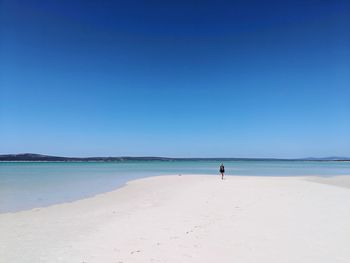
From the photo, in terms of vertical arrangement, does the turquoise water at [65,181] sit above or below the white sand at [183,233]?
below

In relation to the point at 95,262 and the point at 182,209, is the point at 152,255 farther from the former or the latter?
the point at 182,209

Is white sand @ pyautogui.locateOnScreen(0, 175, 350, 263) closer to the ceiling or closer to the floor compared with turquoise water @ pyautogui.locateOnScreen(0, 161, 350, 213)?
closer to the ceiling

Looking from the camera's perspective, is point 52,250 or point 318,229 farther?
point 318,229

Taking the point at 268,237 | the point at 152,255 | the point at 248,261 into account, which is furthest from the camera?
the point at 268,237

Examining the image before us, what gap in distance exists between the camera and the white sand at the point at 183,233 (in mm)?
5406

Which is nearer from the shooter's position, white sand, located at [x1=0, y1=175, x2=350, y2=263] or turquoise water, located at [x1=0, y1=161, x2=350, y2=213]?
white sand, located at [x1=0, y1=175, x2=350, y2=263]

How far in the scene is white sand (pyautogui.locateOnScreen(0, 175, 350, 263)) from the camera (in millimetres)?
5406

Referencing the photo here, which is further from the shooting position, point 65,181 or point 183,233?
point 65,181

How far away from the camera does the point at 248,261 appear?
199 inches

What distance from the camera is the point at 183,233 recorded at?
6871 millimetres

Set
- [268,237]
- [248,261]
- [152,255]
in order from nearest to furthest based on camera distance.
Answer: [248,261] → [152,255] → [268,237]

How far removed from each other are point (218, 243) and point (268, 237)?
56.0 inches

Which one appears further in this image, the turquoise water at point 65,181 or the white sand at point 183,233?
the turquoise water at point 65,181

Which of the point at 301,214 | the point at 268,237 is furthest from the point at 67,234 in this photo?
the point at 301,214
